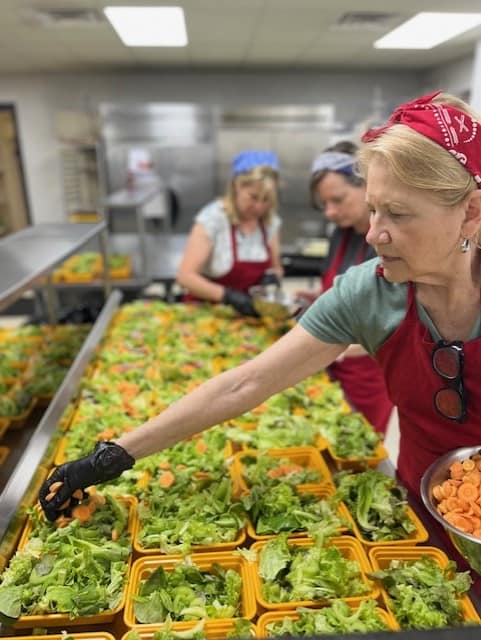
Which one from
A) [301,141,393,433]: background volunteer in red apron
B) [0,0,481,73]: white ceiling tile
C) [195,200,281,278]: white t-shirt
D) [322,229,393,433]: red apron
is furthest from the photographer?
[0,0,481,73]: white ceiling tile

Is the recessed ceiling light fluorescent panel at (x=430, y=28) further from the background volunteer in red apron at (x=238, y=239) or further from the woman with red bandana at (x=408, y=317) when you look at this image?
the woman with red bandana at (x=408, y=317)

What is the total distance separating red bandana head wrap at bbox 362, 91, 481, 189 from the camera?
1053 mm

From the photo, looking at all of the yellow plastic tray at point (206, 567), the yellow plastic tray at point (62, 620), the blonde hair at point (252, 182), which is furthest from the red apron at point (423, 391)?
the blonde hair at point (252, 182)

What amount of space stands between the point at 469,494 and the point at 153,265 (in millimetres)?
4742

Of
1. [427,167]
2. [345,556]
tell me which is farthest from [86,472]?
[427,167]

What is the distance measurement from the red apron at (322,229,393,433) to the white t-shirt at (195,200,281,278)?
77 centimetres

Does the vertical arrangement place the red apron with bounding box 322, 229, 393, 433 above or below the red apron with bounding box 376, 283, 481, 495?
below

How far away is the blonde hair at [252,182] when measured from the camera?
2934 mm

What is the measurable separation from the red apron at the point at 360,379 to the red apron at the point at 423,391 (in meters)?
1.07

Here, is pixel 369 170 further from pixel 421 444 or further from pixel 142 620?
pixel 142 620

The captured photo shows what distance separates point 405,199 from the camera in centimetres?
108

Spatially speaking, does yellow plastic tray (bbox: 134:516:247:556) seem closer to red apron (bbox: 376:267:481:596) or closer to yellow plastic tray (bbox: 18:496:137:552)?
yellow plastic tray (bbox: 18:496:137:552)

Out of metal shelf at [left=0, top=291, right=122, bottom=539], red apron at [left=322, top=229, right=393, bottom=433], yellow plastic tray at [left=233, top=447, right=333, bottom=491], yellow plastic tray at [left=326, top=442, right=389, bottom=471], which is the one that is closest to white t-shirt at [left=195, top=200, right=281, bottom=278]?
red apron at [left=322, top=229, right=393, bottom=433]

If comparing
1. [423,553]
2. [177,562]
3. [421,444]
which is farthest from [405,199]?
[177,562]
